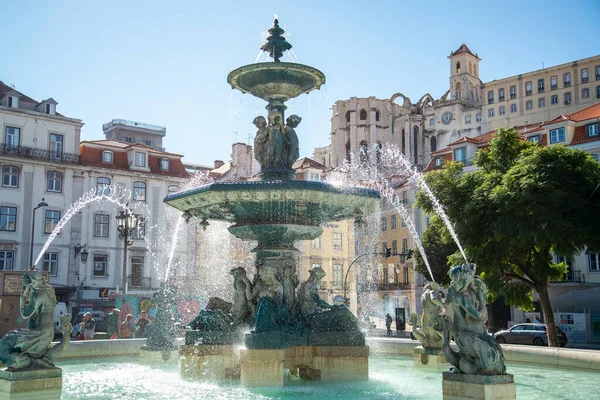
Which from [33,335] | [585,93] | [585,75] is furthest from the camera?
[585,75]

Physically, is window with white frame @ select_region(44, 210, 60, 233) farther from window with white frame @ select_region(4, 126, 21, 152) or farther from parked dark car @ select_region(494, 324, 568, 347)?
parked dark car @ select_region(494, 324, 568, 347)

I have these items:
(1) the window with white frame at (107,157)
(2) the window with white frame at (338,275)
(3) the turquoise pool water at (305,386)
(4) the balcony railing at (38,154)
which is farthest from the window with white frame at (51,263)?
(3) the turquoise pool water at (305,386)

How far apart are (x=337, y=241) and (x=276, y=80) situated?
4143 centimetres

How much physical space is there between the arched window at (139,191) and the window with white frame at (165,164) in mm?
2226

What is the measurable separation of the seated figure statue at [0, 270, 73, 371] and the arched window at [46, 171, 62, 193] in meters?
37.0

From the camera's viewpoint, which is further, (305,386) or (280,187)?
(280,187)

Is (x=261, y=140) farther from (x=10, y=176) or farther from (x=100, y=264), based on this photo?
(x=100, y=264)

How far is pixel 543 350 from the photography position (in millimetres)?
13461

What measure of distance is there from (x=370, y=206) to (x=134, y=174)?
3662 cm

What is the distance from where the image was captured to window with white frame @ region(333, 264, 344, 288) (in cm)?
5316

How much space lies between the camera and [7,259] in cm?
4109

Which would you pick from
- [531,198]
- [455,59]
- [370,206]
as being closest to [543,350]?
[370,206]

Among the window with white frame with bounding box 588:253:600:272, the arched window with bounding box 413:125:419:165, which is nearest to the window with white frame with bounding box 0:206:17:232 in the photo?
the window with white frame with bounding box 588:253:600:272

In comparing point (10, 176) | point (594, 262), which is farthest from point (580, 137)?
point (10, 176)
